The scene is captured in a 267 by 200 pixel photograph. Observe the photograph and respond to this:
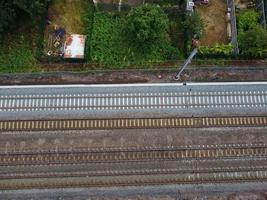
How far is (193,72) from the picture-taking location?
38312 mm

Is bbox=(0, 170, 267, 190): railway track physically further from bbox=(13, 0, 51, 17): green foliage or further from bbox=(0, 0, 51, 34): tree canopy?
bbox=(13, 0, 51, 17): green foliage

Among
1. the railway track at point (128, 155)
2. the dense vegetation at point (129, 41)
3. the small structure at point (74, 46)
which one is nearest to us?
the railway track at point (128, 155)

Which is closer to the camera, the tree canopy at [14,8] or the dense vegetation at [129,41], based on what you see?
the tree canopy at [14,8]

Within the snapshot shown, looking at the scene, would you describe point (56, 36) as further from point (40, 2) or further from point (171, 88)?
point (171, 88)

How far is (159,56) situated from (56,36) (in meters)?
9.00

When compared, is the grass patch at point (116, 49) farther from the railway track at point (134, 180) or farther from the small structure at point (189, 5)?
the railway track at point (134, 180)

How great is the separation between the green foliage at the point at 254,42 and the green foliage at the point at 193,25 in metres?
3.52

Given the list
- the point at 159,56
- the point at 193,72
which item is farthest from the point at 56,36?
the point at 193,72

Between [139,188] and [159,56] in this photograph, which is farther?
[159,56]

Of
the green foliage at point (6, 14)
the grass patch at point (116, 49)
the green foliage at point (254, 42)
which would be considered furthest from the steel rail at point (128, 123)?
the green foliage at point (6, 14)

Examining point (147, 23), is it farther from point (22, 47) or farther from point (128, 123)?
point (22, 47)

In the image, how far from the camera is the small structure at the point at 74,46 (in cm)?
3809

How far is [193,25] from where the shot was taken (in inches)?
1495

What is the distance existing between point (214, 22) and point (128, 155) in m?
14.5
